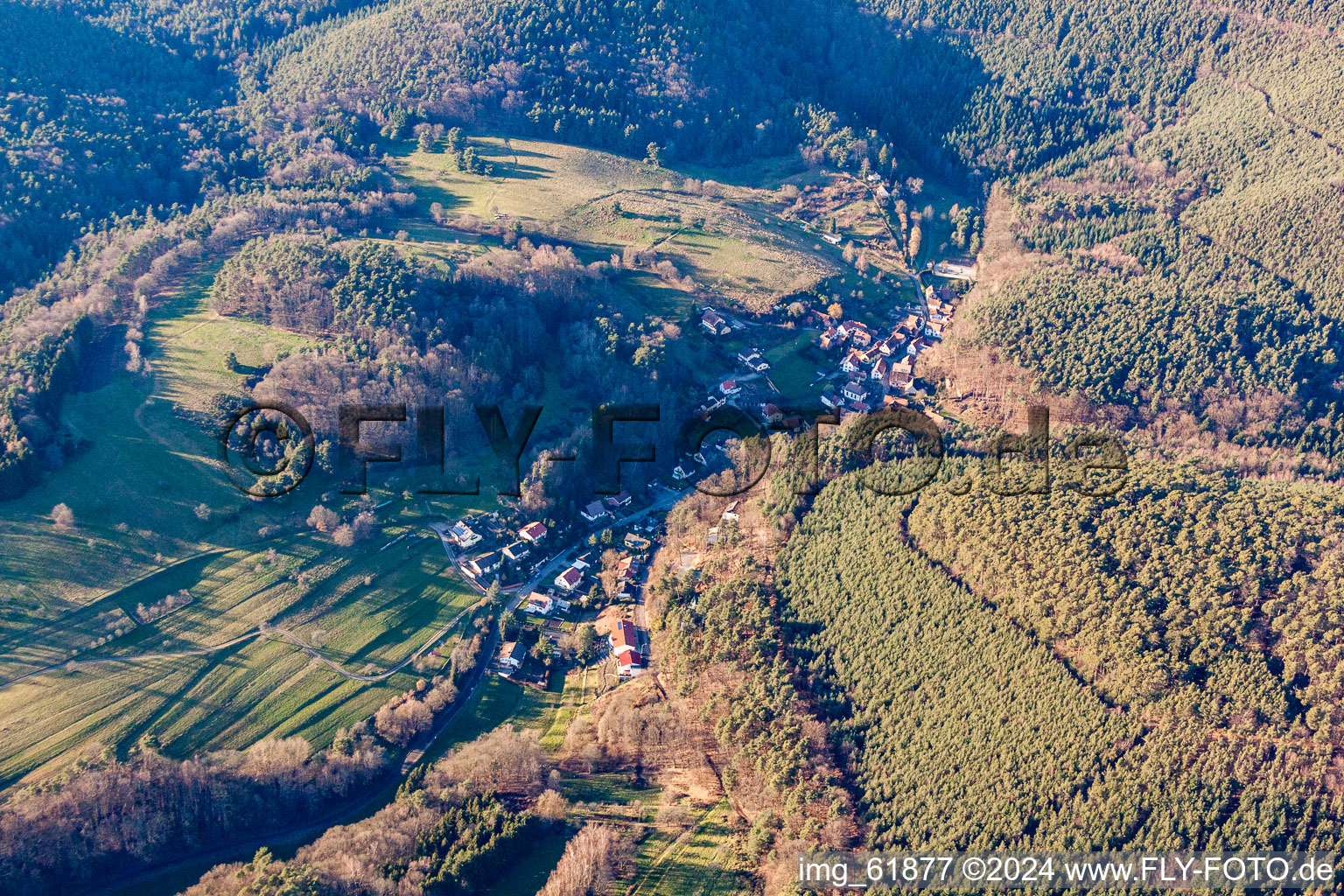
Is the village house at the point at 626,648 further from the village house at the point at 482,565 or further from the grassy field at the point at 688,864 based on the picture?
the grassy field at the point at 688,864

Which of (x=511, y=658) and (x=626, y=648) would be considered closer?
(x=511, y=658)

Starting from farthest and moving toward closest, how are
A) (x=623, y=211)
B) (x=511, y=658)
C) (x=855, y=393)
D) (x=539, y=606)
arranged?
(x=623, y=211) < (x=855, y=393) < (x=539, y=606) < (x=511, y=658)

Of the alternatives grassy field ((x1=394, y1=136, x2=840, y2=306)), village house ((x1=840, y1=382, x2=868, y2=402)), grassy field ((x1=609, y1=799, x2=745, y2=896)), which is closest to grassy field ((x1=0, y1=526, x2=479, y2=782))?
grassy field ((x1=609, y1=799, x2=745, y2=896))

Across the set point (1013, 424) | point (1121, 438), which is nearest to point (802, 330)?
point (1013, 424)

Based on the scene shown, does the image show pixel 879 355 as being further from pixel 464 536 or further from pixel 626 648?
pixel 464 536

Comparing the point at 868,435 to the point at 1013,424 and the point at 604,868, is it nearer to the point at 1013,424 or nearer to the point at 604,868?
the point at 1013,424

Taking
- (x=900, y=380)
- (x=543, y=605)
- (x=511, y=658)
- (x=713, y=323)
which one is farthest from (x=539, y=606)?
(x=900, y=380)
